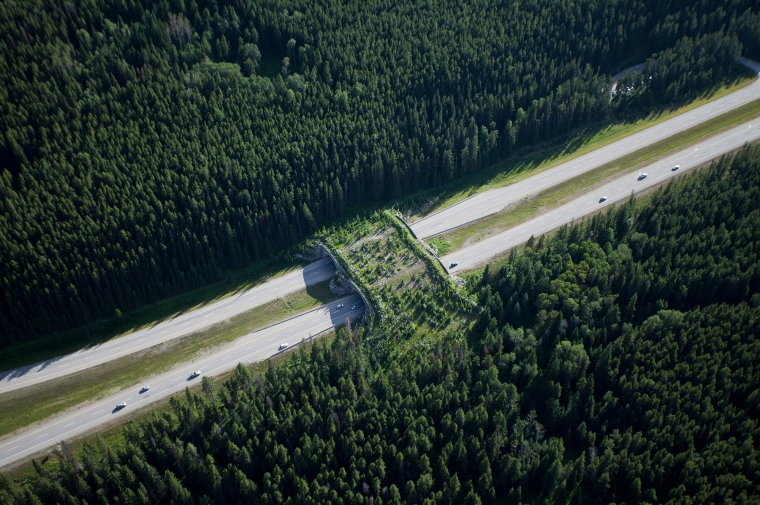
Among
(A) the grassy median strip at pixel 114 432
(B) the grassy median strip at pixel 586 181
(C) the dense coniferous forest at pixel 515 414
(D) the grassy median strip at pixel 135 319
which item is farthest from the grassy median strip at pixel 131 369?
(B) the grassy median strip at pixel 586 181

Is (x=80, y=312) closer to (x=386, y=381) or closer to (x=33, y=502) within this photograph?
(x=33, y=502)

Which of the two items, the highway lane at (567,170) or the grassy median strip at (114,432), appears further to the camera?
the highway lane at (567,170)

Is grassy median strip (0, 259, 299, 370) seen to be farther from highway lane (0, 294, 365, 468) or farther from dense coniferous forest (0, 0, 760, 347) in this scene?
highway lane (0, 294, 365, 468)

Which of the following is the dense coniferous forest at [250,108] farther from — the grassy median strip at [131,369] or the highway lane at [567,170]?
the grassy median strip at [131,369]

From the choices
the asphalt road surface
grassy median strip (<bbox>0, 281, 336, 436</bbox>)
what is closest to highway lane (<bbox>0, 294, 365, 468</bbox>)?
grassy median strip (<bbox>0, 281, 336, 436</bbox>)

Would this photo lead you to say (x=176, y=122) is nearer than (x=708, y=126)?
Yes

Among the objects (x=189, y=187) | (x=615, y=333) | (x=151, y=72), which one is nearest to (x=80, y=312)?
(x=189, y=187)
